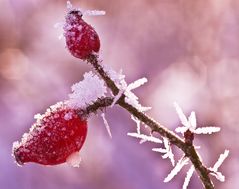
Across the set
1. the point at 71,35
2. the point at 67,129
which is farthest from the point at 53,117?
the point at 71,35

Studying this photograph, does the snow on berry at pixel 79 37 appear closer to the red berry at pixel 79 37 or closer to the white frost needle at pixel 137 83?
the red berry at pixel 79 37

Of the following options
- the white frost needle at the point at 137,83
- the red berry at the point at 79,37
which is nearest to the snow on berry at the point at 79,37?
the red berry at the point at 79,37

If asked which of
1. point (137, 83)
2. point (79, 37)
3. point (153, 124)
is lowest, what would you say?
point (153, 124)

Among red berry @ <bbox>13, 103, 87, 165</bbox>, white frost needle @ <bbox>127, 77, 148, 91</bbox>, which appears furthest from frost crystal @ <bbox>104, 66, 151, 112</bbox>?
red berry @ <bbox>13, 103, 87, 165</bbox>

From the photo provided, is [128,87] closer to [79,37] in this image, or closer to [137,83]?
[137,83]

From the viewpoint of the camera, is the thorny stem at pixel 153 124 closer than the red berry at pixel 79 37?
Yes

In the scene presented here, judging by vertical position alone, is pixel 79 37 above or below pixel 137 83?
above

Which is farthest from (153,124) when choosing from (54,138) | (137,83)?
(54,138)
